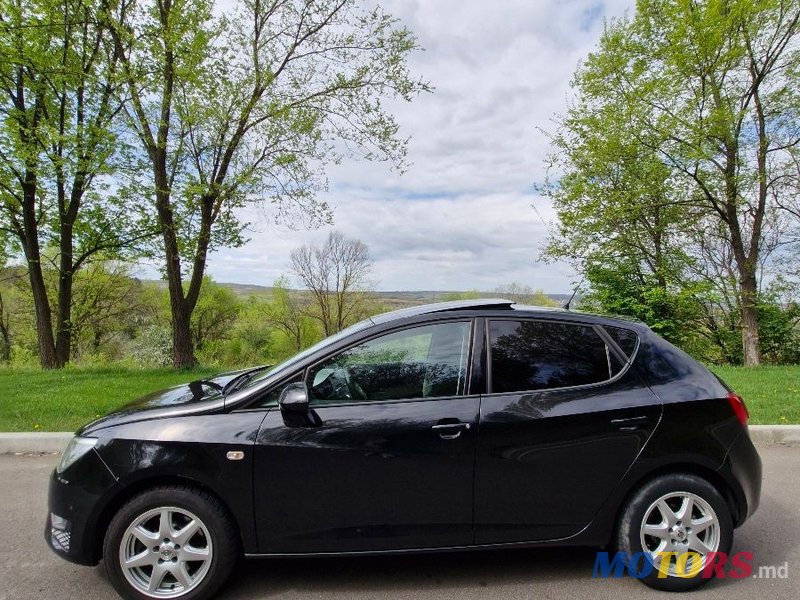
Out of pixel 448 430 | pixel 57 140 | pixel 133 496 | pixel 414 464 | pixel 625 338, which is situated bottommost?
pixel 133 496

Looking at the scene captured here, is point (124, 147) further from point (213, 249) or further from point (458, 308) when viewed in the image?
point (458, 308)

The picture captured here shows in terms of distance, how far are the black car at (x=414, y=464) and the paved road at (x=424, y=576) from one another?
25cm

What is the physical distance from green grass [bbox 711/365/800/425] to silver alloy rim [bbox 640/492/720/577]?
166 inches

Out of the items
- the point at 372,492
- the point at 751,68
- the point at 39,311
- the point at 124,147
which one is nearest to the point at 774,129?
the point at 751,68

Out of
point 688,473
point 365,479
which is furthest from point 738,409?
point 365,479

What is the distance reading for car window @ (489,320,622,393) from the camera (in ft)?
9.48

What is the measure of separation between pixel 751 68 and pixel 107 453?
1981 cm

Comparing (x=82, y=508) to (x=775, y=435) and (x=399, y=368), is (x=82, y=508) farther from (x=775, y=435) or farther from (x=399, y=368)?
(x=775, y=435)

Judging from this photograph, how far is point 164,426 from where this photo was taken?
2.72 m

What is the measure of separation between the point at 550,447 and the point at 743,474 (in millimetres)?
1179

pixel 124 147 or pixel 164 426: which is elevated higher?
pixel 124 147

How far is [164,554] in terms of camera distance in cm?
264

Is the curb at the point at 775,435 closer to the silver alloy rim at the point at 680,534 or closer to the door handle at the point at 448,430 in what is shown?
the silver alloy rim at the point at 680,534
